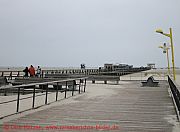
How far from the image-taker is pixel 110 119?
6.05m

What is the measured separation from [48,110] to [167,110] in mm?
3740

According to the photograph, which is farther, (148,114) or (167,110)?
(167,110)

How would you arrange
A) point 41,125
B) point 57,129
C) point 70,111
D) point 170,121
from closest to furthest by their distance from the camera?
point 57,129 → point 41,125 → point 170,121 → point 70,111

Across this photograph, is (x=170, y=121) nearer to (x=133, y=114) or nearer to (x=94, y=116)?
(x=133, y=114)

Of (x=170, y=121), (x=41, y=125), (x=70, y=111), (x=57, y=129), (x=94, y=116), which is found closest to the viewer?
(x=57, y=129)

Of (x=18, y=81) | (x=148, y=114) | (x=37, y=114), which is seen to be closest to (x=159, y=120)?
(x=148, y=114)

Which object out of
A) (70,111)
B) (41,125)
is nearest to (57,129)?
(41,125)

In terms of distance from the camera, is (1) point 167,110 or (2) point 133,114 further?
(1) point 167,110

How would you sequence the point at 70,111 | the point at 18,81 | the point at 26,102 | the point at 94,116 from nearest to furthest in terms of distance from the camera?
the point at 94,116 → the point at 70,111 → the point at 26,102 → the point at 18,81

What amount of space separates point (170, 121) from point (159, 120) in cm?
27

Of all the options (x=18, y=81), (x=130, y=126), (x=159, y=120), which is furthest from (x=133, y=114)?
(x=18, y=81)

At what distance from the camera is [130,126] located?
17.5 ft

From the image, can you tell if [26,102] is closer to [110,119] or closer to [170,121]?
[110,119]

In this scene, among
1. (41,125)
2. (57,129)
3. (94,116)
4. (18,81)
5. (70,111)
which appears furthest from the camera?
(18,81)
